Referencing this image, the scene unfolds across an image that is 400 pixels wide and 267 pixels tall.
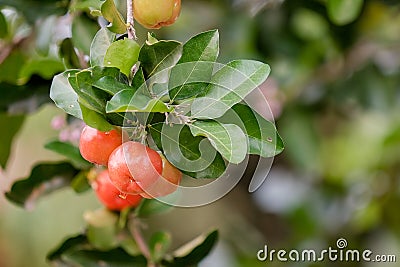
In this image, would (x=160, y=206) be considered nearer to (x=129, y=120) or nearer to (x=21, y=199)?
(x=21, y=199)

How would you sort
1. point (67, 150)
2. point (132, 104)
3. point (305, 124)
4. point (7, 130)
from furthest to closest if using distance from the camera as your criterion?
point (305, 124) → point (7, 130) → point (67, 150) → point (132, 104)

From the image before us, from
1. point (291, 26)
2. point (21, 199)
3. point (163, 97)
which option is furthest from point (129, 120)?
point (291, 26)

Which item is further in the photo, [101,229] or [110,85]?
[101,229]

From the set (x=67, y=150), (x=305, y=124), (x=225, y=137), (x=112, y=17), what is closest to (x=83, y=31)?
(x=67, y=150)

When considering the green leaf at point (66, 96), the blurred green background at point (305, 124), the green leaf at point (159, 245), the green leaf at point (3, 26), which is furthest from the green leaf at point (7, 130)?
the green leaf at point (66, 96)

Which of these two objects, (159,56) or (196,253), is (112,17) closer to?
(159,56)

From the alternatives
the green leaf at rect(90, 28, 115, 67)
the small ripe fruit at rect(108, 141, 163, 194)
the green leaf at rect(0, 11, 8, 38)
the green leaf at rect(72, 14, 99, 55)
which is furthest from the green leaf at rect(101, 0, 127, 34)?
the green leaf at rect(0, 11, 8, 38)
